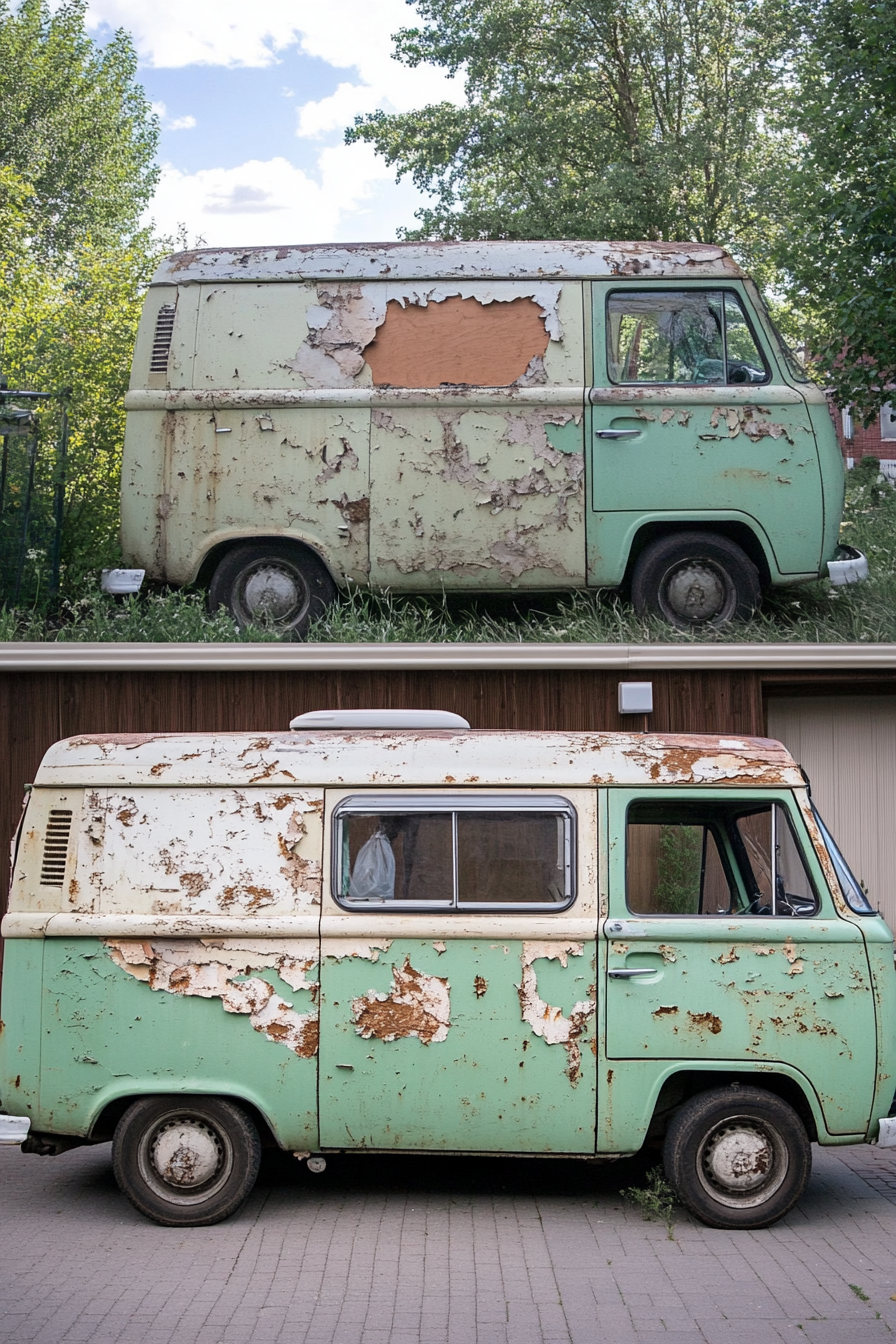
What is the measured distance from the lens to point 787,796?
552cm

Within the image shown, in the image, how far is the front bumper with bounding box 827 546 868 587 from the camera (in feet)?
17.2

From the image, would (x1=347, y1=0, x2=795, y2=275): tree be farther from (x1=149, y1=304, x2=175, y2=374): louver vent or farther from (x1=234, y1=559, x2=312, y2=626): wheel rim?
(x1=234, y1=559, x2=312, y2=626): wheel rim

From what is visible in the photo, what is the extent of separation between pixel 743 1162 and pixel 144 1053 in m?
2.64

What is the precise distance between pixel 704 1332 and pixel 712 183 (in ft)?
46.6

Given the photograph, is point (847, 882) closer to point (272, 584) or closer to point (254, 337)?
point (272, 584)

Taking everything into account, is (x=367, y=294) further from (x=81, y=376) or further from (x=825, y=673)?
(x=825, y=673)

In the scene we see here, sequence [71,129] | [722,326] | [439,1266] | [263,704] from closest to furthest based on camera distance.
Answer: [439,1266], [722,326], [263,704], [71,129]

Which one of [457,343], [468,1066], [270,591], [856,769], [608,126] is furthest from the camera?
[608,126]

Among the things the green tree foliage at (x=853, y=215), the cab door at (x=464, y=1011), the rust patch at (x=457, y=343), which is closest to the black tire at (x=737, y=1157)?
the cab door at (x=464, y=1011)

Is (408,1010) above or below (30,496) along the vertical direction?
below

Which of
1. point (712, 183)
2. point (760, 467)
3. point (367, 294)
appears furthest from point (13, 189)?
point (760, 467)

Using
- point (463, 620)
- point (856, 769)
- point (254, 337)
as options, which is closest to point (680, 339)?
point (463, 620)

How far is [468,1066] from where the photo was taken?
17.5 feet

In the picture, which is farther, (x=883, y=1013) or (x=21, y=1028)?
(x=21, y=1028)
